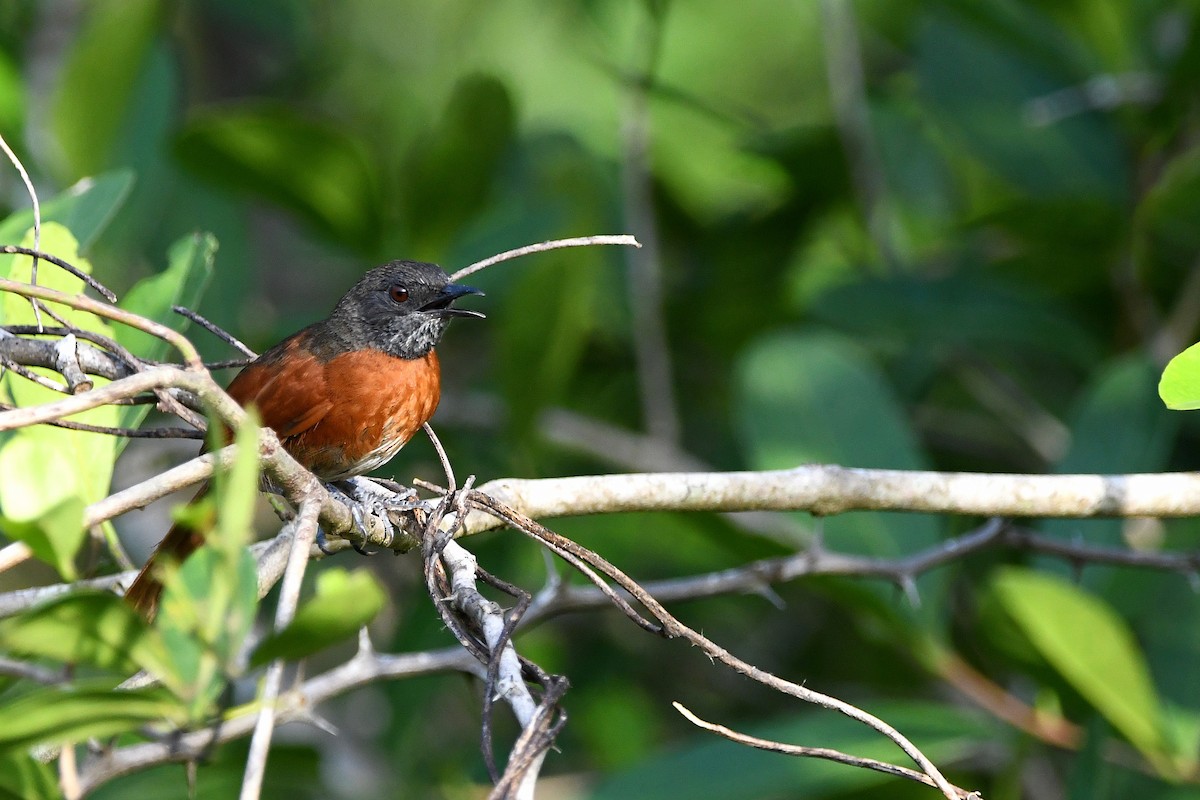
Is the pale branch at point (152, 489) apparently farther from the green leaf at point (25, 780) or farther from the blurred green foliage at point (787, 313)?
the blurred green foliage at point (787, 313)

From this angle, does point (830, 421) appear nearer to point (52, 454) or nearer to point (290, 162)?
point (290, 162)

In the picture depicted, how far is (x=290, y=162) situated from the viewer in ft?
13.8

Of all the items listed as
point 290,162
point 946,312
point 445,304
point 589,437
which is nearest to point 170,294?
point 445,304

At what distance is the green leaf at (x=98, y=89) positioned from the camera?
14.6 feet

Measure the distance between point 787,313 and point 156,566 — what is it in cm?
281

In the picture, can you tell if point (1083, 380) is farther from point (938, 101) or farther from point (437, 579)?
point (437, 579)

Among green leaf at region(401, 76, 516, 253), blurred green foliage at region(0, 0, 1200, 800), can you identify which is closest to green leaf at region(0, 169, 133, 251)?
blurred green foliage at region(0, 0, 1200, 800)

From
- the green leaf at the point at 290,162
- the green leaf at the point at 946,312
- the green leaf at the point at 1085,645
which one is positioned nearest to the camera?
the green leaf at the point at 1085,645

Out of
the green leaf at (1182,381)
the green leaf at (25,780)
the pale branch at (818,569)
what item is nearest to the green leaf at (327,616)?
the green leaf at (25,780)

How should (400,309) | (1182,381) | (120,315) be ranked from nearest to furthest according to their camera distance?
1. (120,315)
2. (1182,381)
3. (400,309)

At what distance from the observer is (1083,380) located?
4938 mm

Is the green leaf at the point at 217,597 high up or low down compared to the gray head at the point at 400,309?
down

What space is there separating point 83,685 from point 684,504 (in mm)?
1431

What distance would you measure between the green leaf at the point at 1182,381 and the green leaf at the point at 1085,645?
1.07 meters
